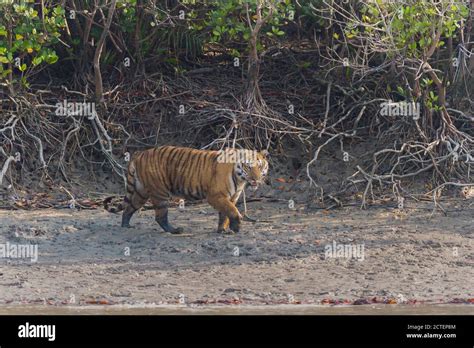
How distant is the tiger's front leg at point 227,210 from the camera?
11.6m

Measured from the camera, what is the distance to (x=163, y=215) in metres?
11.8

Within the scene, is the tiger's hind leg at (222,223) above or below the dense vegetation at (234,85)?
below

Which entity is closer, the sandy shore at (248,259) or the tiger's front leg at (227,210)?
the sandy shore at (248,259)

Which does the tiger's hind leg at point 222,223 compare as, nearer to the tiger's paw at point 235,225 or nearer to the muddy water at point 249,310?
the tiger's paw at point 235,225

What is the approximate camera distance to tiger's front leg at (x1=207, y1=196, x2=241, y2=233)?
1156 cm

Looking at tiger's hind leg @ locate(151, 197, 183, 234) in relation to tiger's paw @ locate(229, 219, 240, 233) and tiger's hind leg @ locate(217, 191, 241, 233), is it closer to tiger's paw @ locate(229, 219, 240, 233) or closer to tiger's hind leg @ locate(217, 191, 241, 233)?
tiger's hind leg @ locate(217, 191, 241, 233)

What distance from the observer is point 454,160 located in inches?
502

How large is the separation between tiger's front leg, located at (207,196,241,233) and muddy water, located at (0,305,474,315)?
175 cm

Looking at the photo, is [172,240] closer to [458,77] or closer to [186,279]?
[186,279]

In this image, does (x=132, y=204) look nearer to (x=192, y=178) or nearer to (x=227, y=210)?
(x=192, y=178)

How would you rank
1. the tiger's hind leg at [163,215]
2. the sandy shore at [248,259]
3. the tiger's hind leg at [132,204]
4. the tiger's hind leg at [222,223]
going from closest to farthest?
the sandy shore at [248,259]
the tiger's hind leg at [222,223]
the tiger's hind leg at [163,215]
the tiger's hind leg at [132,204]

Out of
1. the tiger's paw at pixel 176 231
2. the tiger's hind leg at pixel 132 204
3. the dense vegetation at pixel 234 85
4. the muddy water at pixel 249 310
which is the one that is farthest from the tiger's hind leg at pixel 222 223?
the muddy water at pixel 249 310

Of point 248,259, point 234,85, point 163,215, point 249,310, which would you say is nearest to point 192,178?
point 163,215
